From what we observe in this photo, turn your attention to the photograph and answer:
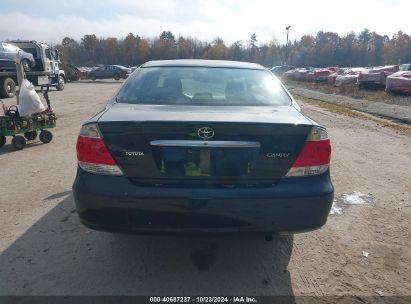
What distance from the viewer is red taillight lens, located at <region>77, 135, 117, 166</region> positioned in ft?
8.19

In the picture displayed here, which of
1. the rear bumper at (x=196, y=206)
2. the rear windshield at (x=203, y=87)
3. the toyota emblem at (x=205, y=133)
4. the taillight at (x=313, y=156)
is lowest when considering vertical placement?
the rear bumper at (x=196, y=206)

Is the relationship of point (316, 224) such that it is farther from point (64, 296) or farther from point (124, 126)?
point (64, 296)

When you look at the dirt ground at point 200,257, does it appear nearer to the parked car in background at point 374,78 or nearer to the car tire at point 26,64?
the car tire at point 26,64

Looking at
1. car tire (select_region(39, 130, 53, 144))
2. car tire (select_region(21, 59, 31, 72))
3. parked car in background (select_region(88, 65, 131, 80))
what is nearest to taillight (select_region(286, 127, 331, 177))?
car tire (select_region(39, 130, 53, 144))

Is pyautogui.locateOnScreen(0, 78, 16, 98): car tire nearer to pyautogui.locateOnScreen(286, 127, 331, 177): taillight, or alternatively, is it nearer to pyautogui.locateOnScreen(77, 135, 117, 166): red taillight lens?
pyautogui.locateOnScreen(77, 135, 117, 166): red taillight lens

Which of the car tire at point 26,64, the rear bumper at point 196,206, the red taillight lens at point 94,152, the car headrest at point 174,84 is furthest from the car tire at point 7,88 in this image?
the rear bumper at point 196,206

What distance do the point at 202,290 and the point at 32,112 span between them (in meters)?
5.94

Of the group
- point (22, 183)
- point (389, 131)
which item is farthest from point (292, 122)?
point (389, 131)

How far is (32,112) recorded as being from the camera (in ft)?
23.2

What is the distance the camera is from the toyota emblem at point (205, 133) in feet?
7.93

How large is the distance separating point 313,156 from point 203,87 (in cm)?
133

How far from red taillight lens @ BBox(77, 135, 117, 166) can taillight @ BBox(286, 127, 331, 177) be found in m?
1.29

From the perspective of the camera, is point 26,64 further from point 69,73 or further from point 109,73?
point 109,73

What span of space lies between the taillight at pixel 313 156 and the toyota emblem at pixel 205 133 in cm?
63
